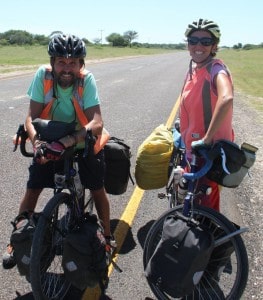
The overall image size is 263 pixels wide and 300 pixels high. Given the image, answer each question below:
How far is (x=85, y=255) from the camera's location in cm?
309

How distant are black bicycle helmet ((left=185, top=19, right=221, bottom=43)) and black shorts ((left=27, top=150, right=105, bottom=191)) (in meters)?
1.32

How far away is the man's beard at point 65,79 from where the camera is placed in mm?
3289

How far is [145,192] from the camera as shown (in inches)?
228

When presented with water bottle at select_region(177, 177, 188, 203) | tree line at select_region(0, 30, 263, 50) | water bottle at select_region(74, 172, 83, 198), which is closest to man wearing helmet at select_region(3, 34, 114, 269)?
water bottle at select_region(74, 172, 83, 198)

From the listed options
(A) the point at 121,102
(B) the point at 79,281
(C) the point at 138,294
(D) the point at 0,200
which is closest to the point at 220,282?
(C) the point at 138,294

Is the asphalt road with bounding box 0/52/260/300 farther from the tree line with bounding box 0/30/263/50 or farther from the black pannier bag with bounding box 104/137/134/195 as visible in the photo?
the tree line with bounding box 0/30/263/50

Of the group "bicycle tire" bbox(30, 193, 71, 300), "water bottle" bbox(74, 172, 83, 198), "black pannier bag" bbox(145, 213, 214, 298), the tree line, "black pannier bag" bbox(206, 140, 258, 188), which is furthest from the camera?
the tree line

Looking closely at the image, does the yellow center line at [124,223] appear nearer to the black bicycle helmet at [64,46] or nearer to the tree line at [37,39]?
the black bicycle helmet at [64,46]

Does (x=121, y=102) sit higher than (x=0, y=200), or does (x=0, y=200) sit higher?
(x=0, y=200)

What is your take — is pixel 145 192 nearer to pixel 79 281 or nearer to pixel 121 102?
pixel 79 281

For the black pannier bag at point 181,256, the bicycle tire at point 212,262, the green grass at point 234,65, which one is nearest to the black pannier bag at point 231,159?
the bicycle tire at point 212,262

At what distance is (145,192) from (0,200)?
192 centimetres

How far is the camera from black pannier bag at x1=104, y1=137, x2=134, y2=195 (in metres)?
4.26

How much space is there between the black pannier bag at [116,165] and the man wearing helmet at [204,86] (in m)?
0.82
